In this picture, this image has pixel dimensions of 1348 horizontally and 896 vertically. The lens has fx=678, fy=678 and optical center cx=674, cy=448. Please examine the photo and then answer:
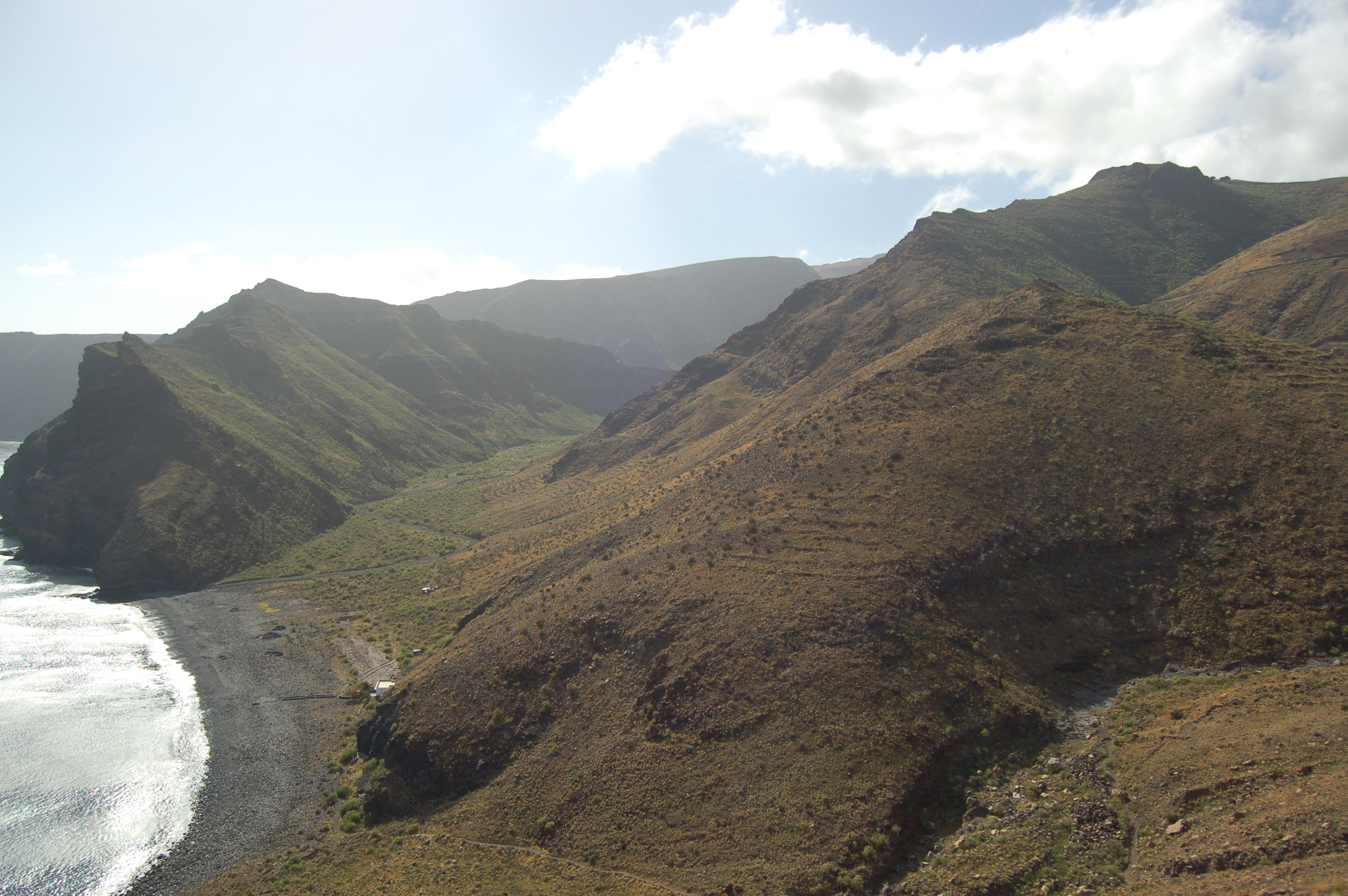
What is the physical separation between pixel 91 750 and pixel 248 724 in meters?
8.79

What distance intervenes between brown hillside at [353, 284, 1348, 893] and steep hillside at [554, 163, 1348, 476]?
34.2 meters

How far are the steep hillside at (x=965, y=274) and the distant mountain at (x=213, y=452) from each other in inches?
1627

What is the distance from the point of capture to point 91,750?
137 ft

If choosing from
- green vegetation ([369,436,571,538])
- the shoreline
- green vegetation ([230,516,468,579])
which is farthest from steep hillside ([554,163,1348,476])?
the shoreline

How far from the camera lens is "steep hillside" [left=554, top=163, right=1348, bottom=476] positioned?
86.6 m

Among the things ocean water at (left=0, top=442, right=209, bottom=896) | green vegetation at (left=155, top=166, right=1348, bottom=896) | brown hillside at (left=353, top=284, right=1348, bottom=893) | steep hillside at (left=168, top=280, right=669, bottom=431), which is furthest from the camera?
steep hillside at (left=168, top=280, right=669, bottom=431)

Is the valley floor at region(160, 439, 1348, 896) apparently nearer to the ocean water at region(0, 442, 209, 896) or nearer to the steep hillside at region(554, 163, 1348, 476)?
the ocean water at region(0, 442, 209, 896)

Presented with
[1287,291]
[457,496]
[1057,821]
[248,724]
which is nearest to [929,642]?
[1057,821]

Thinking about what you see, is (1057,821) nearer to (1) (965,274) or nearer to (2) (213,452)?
(1) (965,274)

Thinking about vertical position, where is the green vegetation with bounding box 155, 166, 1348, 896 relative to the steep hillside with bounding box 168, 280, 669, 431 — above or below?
below

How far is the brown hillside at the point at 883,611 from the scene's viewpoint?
24953 millimetres

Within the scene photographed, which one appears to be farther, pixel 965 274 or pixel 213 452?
pixel 213 452

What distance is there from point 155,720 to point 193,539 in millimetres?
39779

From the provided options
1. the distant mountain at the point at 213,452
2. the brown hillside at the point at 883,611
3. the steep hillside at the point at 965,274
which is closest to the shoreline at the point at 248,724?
the brown hillside at the point at 883,611
